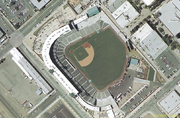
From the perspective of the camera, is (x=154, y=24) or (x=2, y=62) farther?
(x=2, y=62)

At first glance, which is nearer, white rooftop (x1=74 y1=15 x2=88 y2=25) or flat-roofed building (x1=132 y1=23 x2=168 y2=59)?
flat-roofed building (x1=132 y1=23 x2=168 y2=59)

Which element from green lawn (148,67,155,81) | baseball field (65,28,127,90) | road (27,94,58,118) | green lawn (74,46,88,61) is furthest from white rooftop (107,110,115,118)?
green lawn (74,46,88,61)

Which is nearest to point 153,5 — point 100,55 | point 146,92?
point 100,55

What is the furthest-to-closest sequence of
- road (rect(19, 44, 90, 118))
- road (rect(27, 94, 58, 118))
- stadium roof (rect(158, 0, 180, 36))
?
road (rect(27, 94, 58, 118)), road (rect(19, 44, 90, 118)), stadium roof (rect(158, 0, 180, 36))

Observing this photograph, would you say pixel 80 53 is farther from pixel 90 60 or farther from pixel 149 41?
pixel 149 41

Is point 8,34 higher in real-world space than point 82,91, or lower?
higher

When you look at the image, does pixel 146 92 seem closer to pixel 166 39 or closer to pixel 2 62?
pixel 166 39

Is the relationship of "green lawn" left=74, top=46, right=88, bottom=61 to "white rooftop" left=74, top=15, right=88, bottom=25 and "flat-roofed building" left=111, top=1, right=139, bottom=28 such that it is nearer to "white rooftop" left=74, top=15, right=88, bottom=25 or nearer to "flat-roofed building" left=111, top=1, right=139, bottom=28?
"white rooftop" left=74, top=15, right=88, bottom=25

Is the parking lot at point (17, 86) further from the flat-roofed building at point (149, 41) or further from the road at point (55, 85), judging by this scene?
the flat-roofed building at point (149, 41)
